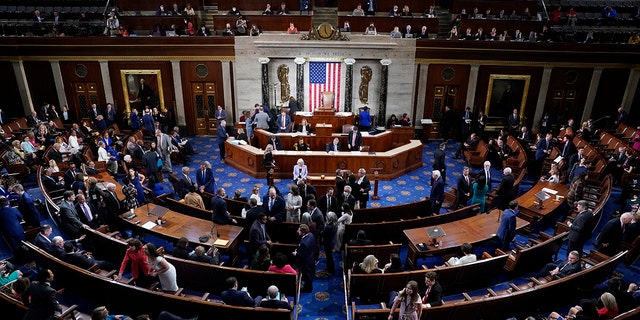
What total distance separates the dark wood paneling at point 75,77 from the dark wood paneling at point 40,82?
0.46m

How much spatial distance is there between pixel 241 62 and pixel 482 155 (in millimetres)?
8914

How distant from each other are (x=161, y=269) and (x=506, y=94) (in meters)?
14.4

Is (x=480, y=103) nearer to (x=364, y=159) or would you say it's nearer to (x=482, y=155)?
(x=482, y=155)

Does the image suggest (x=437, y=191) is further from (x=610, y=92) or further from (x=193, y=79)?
(x=610, y=92)

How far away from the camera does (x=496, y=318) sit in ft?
21.3

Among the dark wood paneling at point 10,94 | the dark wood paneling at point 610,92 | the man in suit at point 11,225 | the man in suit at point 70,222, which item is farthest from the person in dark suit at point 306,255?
the dark wood paneling at point 610,92

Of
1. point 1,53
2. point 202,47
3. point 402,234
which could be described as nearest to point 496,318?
point 402,234

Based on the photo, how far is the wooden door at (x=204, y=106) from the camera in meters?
16.5

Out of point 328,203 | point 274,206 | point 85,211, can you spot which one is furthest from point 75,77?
point 328,203

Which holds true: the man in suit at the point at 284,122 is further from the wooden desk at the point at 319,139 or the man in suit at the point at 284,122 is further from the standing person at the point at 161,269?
the standing person at the point at 161,269

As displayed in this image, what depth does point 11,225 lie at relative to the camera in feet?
25.9

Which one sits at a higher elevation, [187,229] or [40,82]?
[40,82]

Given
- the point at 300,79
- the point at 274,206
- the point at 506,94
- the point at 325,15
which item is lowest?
the point at 274,206

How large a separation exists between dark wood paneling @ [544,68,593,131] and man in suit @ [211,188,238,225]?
1360 centimetres
